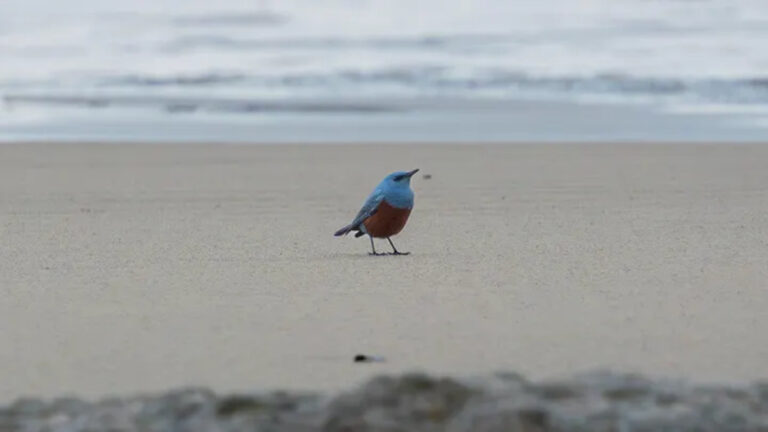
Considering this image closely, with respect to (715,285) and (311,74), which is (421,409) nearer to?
(715,285)

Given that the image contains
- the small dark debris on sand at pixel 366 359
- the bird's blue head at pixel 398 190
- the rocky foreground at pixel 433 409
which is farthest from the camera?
the bird's blue head at pixel 398 190

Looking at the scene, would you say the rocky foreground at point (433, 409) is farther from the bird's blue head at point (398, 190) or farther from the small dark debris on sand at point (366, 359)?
the bird's blue head at point (398, 190)

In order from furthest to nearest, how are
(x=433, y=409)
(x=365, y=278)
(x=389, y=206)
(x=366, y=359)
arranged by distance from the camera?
(x=389, y=206) → (x=365, y=278) → (x=366, y=359) → (x=433, y=409)

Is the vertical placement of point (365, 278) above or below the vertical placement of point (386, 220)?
below

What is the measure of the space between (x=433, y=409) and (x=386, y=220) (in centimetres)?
424

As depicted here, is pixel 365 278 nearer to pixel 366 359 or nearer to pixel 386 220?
pixel 386 220

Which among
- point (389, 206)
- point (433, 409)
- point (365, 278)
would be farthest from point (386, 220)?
point (433, 409)

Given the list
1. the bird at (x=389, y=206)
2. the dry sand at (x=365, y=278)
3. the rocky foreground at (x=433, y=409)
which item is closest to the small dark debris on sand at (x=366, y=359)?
the dry sand at (x=365, y=278)

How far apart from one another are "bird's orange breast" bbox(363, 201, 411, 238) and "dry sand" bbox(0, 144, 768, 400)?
19 centimetres

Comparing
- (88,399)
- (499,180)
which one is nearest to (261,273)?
(88,399)

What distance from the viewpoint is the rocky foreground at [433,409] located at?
4.55m

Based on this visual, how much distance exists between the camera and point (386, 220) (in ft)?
29.0

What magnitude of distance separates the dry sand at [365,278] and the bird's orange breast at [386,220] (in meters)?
0.19

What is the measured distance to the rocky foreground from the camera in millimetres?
4555
